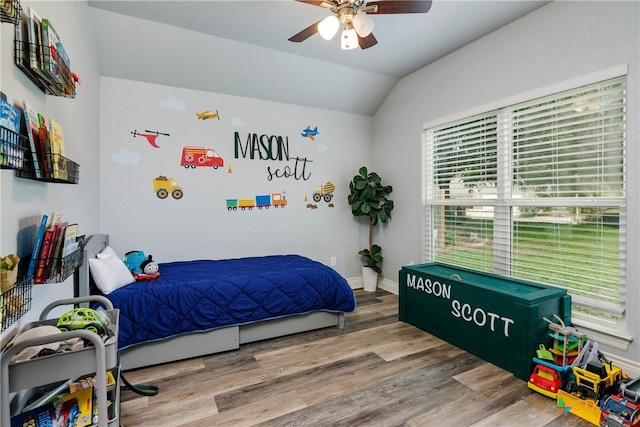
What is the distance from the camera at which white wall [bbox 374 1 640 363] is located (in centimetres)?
207

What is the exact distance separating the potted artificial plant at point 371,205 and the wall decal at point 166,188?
2147mm

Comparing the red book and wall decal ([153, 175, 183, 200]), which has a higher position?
wall decal ([153, 175, 183, 200])

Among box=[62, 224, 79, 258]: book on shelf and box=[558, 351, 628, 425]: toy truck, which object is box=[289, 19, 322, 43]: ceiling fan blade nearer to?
box=[62, 224, 79, 258]: book on shelf

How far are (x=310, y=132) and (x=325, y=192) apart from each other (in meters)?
0.82

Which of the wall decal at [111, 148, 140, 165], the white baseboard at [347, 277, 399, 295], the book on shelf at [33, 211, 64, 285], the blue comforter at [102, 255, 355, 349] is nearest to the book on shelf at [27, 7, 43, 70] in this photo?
the book on shelf at [33, 211, 64, 285]

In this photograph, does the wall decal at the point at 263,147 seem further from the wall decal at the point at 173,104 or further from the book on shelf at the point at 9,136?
the book on shelf at the point at 9,136

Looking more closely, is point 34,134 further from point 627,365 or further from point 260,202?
point 627,365

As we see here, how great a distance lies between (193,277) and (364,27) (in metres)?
2.31

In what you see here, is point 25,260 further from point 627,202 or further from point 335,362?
point 627,202

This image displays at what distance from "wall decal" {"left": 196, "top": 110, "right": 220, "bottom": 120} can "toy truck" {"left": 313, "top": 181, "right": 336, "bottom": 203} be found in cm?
152

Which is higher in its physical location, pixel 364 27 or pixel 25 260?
pixel 364 27

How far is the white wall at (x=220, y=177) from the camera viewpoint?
3.11 metres

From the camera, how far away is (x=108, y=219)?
10.0 feet

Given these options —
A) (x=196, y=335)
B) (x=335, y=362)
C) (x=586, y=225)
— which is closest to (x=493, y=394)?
(x=335, y=362)
